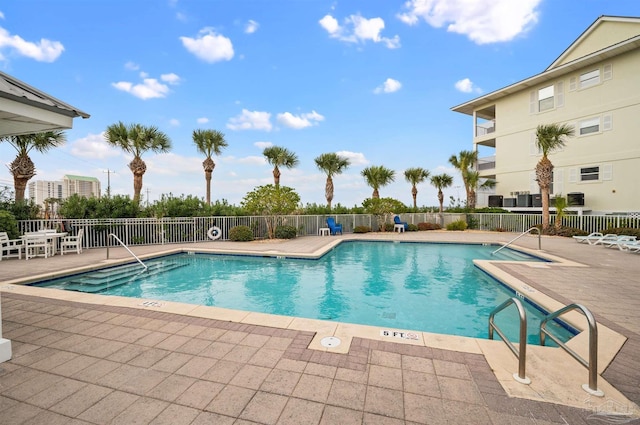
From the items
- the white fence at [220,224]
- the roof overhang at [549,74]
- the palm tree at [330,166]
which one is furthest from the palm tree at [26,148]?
the roof overhang at [549,74]

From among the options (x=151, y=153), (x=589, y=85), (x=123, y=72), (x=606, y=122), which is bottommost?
(x=151, y=153)

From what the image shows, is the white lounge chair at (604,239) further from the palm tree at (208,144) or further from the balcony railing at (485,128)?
the palm tree at (208,144)

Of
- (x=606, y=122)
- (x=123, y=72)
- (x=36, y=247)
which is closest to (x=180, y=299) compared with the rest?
(x=36, y=247)

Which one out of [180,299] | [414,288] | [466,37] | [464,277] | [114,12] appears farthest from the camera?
[466,37]

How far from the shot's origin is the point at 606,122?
53.5 ft

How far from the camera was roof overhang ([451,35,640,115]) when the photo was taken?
15109 mm

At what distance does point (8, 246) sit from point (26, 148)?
289 inches

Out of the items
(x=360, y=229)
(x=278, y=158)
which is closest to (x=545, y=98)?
(x=360, y=229)

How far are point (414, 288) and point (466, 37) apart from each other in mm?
13179

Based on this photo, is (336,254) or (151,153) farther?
(151,153)

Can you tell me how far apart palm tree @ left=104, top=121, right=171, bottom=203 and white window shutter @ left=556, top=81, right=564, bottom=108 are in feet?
79.1

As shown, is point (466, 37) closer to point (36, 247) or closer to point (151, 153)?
point (151, 153)

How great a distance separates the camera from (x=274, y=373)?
273 centimetres

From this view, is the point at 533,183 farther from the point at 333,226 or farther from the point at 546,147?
the point at 333,226
